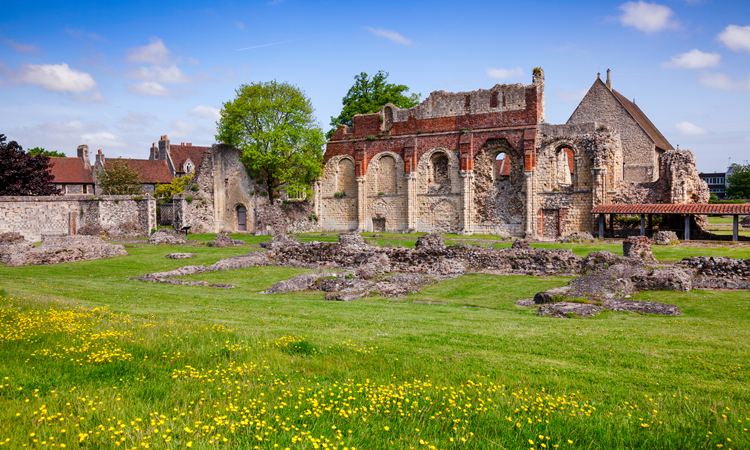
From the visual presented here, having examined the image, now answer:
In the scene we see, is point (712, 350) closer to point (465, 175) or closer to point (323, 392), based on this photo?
point (323, 392)

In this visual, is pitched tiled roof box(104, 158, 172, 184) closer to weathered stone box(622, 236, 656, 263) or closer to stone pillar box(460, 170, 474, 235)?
stone pillar box(460, 170, 474, 235)

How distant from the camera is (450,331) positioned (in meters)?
8.10

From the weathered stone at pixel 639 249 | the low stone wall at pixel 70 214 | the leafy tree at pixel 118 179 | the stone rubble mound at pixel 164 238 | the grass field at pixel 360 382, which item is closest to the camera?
the grass field at pixel 360 382

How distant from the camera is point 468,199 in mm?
36344

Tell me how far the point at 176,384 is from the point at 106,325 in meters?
2.81

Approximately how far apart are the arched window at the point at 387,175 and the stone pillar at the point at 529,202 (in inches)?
410

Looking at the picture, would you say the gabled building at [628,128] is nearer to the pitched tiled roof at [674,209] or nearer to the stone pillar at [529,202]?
the stone pillar at [529,202]

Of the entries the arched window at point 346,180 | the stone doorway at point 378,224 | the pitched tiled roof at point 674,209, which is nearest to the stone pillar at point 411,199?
the stone doorway at point 378,224

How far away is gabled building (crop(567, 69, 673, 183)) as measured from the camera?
44.2m

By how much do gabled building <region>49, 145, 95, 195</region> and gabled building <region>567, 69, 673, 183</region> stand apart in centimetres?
5508

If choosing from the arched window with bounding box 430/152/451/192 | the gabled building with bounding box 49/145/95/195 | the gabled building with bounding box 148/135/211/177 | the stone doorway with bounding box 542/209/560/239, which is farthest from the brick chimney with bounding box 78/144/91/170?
the stone doorway with bounding box 542/209/560/239

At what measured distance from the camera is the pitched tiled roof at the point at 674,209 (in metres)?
27.1

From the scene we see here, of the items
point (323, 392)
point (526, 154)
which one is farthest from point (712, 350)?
point (526, 154)

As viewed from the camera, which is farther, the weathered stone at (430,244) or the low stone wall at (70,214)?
the low stone wall at (70,214)
